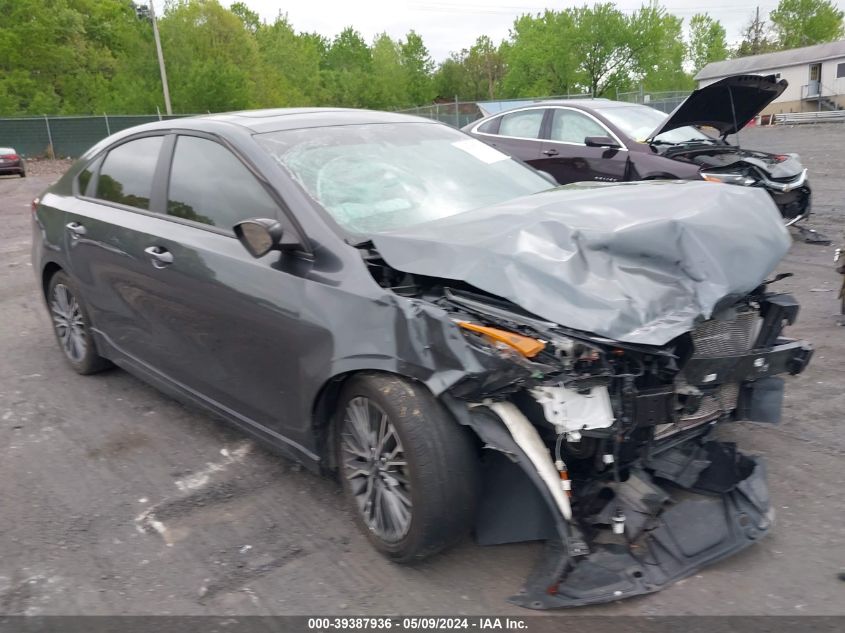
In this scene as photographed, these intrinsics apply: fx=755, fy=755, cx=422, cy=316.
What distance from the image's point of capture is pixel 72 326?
5133 millimetres

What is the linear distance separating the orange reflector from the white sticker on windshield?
6.08ft

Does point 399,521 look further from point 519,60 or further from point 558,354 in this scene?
point 519,60

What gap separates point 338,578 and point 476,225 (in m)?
1.52

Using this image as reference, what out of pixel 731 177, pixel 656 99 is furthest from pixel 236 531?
pixel 656 99

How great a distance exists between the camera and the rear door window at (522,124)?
32.2 ft

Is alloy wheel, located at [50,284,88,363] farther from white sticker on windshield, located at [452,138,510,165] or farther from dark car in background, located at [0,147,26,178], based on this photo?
dark car in background, located at [0,147,26,178]

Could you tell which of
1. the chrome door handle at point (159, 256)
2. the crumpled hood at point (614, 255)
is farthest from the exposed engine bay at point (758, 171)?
the chrome door handle at point (159, 256)

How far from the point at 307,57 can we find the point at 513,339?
68.7 meters

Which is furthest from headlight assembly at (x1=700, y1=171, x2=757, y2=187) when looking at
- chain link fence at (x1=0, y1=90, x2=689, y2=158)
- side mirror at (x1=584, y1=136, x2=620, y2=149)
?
chain link fence at (x1=0, y1=90, x2=689, y2=158)

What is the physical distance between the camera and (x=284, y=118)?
3951mm

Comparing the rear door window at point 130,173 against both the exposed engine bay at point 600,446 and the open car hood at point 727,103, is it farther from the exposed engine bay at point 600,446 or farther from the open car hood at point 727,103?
the open car hood at point 727,103

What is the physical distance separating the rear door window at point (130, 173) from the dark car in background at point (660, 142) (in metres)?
5.12

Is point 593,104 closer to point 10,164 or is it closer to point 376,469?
point 376,469
